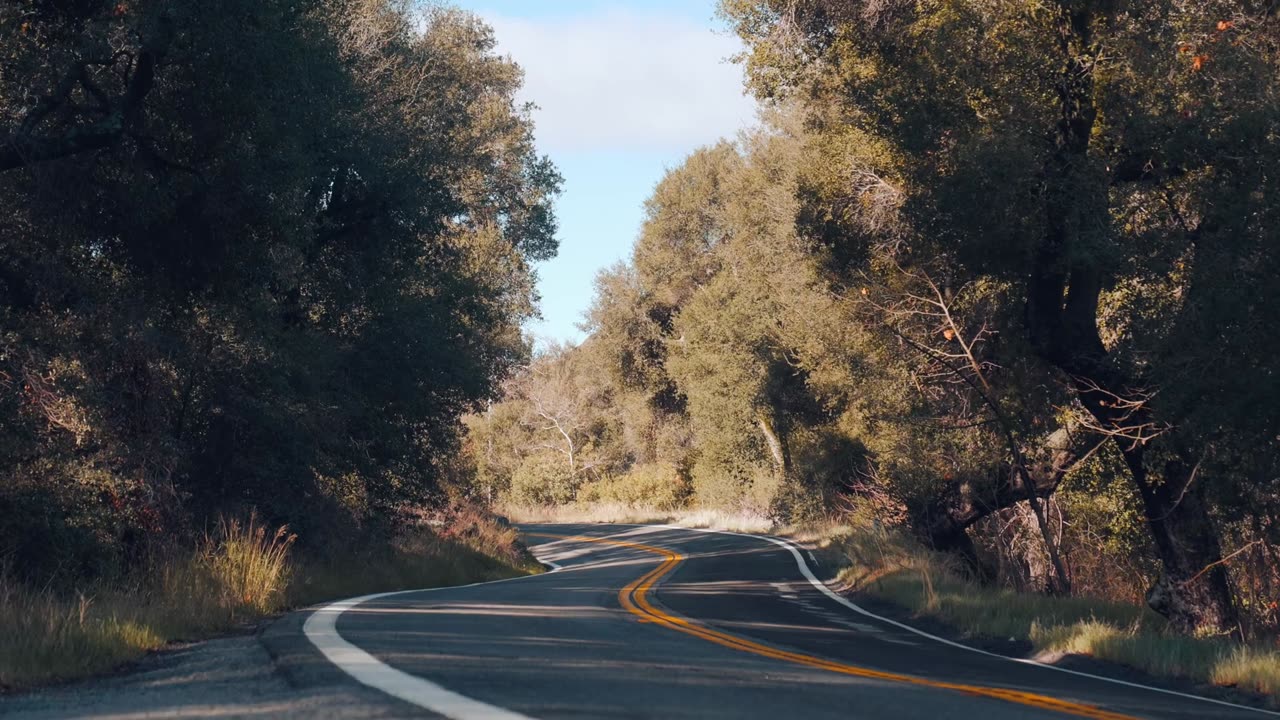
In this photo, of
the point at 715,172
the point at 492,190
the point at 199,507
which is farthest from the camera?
the point at 715,172

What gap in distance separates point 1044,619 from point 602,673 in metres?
7.99

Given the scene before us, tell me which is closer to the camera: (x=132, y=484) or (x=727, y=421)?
(x=132, y=484)

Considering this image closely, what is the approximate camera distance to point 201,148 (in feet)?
47.4

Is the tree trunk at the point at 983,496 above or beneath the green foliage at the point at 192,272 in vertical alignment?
beneath

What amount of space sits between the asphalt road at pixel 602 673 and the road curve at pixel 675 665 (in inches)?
1.0

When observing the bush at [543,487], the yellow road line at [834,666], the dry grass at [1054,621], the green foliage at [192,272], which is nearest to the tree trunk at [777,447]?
the dry grass at [1054,621]

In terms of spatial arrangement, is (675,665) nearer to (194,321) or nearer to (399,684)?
(399,684)

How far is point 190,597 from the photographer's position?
37.9 feet

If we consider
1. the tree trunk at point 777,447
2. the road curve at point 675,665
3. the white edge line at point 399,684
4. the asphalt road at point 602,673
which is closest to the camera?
the white edge line at point 399,684

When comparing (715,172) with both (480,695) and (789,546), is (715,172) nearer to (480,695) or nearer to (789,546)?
(789,546)

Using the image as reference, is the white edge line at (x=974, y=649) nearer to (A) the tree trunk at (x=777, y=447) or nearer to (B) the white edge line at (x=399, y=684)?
(B) the white edge line at (x=399, y=684)

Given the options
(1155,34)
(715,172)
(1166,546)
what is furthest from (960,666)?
(715,172)

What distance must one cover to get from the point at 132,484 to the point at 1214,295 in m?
13.5

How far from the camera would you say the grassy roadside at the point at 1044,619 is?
10211 mm
